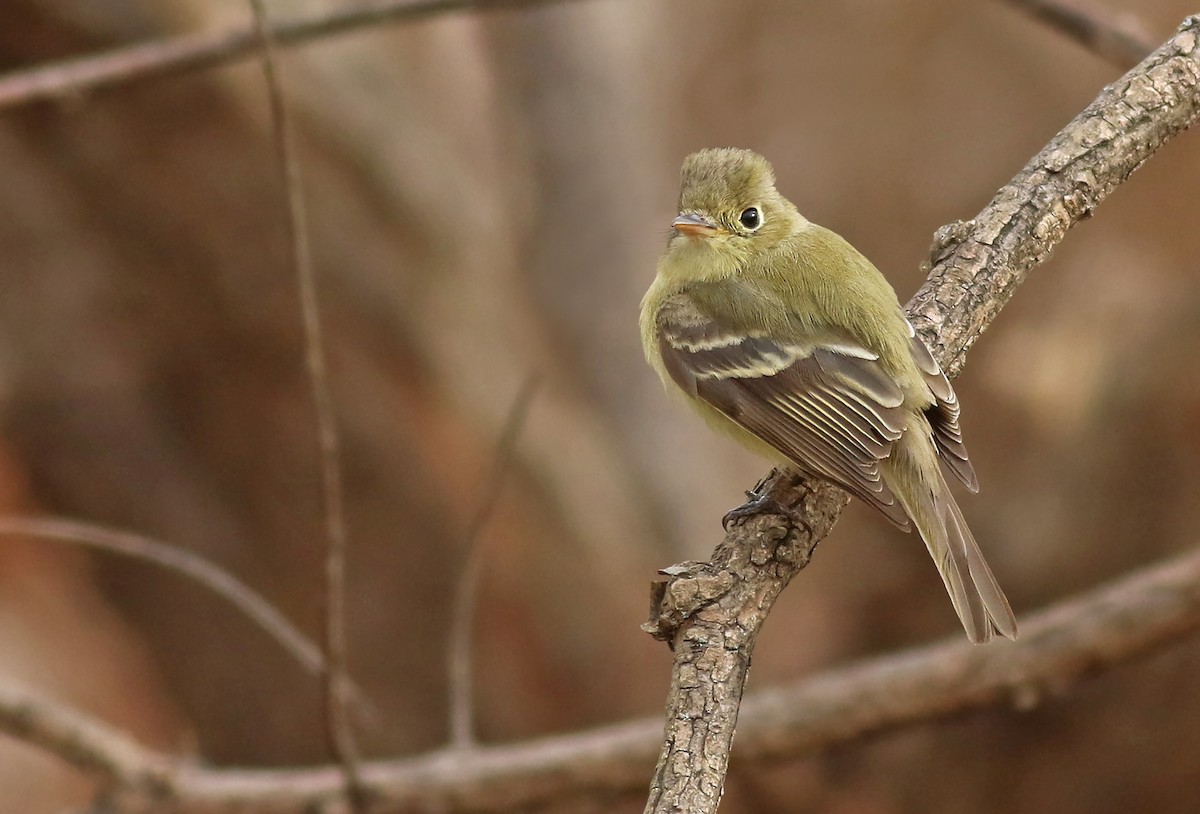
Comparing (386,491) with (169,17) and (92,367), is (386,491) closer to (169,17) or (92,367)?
(92,367)

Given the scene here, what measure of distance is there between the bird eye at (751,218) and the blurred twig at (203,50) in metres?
1.19

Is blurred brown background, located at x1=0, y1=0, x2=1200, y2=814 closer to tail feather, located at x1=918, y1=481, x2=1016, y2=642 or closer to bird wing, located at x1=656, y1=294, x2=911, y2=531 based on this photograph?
bird wing, located at x1=656, y1=294, x2=911, y2=531

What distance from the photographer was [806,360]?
127 inches

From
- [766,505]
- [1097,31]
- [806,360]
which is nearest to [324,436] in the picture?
[766,505]

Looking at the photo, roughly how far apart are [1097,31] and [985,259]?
4.88 ft

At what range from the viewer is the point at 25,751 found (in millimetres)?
7418

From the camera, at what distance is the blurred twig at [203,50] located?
3965 mm

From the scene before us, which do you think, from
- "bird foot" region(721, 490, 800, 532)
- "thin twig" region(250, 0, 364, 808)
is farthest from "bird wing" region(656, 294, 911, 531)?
"thin twig" region(250, 0, 364, 808)

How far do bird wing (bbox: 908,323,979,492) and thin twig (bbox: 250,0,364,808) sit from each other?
1.36m

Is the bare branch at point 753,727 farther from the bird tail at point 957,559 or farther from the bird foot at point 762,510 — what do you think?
the bird foot at point 762,510

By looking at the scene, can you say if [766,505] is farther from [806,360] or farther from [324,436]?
[324,436]

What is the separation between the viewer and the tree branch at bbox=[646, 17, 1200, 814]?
7.38ft

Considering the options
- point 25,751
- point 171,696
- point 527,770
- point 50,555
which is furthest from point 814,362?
point 25,751

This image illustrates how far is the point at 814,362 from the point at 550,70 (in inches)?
134
